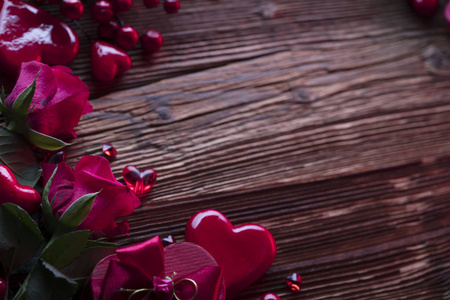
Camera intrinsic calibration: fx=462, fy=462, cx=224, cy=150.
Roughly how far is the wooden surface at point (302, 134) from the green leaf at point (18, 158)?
0.07 metres

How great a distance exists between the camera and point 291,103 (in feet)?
2.39

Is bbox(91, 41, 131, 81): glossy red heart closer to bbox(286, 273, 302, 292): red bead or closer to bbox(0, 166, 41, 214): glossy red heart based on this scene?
bbox(0, 166, 41, 214): glossy red heart

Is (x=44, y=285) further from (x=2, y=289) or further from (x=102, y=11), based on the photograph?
(x=102, y=11)

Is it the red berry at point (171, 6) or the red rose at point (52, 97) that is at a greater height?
the red berry at point (171, 6)

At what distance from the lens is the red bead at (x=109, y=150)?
611mm

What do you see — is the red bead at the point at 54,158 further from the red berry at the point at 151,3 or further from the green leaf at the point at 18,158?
the red berry at the point at 151,3

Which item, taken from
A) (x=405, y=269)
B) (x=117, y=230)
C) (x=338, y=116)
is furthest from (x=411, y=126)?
(x=117, y=230)

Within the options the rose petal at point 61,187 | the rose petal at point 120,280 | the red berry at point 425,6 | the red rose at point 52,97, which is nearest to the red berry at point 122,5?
the red rose at point 52,97

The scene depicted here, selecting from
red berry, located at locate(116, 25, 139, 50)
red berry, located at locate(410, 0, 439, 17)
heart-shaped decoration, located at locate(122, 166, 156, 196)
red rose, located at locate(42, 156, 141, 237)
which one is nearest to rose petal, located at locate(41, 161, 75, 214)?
red rose, located at locate(42, 156, 141, 237)

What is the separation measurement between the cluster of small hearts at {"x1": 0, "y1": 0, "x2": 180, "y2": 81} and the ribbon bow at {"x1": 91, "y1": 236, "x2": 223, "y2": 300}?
Result: 11.5 inches

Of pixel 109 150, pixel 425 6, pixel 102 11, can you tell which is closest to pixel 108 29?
pixel 102 11

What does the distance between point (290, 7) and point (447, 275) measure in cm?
49

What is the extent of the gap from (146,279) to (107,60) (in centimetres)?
33

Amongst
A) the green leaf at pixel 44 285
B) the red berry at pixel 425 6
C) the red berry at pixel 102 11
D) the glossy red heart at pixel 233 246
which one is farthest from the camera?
the red berry at pixel 425 6
